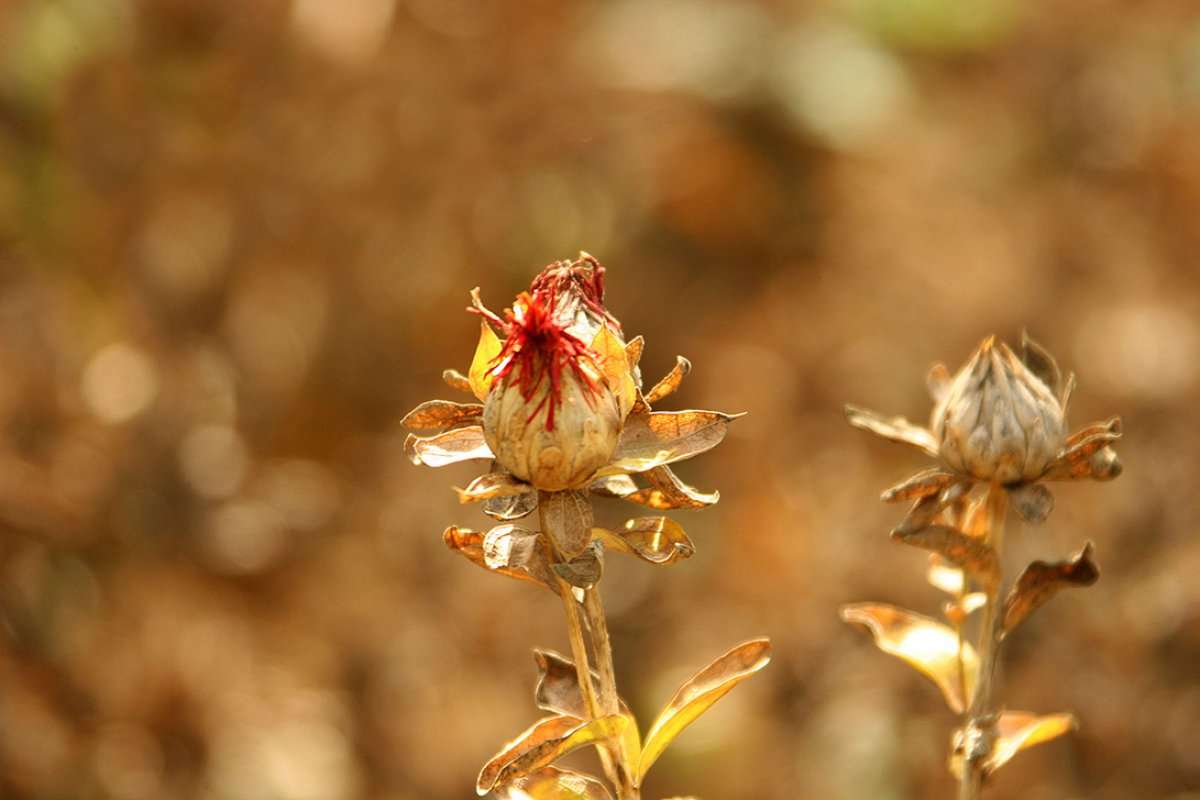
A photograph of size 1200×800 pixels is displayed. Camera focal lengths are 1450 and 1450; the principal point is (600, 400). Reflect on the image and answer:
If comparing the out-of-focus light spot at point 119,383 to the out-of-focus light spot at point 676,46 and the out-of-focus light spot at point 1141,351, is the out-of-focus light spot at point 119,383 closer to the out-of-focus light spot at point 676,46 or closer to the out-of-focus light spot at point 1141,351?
the out-of-focus light spot at point 676,46

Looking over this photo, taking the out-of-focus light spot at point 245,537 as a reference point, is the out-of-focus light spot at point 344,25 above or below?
above

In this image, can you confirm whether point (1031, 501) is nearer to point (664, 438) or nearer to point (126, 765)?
point (664, 438)

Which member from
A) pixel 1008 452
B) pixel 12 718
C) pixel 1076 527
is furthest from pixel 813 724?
pixel 1008 452

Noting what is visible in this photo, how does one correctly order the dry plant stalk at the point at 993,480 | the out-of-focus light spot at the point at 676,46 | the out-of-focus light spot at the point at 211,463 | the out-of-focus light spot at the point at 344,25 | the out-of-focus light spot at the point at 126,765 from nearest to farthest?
the dry plant stalk at the point at 993,480 → the out-of-focus light spot at the point at 126,765 → the out-of-focus light spot at the point at 211,463 → the out-of-focus light spot at the point at 344,25 → the out-of-focus light spot at the point at 676,46

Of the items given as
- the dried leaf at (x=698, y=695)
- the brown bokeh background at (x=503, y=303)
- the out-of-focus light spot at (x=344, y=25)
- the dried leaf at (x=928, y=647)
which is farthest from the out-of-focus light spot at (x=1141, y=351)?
the dried leaf at (x=698, y=695)

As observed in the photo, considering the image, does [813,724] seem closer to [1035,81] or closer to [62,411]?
[62,411]

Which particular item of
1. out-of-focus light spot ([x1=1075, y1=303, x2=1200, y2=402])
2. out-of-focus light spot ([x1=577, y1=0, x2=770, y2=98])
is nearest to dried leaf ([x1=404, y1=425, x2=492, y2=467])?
out-of-focus light spot ([x1=1075, y1=303, x2=1200, y2=402])

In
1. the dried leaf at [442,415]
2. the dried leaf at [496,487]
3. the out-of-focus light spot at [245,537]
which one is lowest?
the dried leaf at [496,487]

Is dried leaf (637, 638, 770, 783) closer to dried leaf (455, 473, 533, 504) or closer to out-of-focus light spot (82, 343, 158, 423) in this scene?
dried leaf (455, 473, 533, 504)
